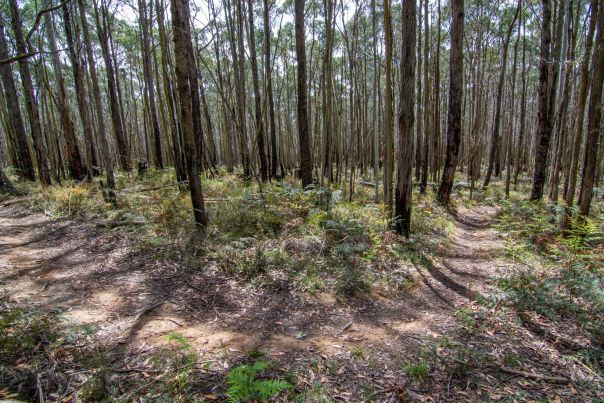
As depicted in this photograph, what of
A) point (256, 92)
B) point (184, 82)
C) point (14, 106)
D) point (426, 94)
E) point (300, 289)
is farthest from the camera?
point (256, 92)

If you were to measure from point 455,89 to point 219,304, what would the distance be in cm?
771

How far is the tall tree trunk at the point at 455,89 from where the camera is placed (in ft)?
24.3

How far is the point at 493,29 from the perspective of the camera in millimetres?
15539

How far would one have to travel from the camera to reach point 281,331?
10.3 ft

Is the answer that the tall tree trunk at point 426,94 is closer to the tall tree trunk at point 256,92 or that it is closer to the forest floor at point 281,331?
the tall tree trunk at point 256,92

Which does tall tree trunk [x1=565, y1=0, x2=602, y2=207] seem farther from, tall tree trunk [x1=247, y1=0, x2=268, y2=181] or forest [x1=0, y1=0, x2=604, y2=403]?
tall tree trunk [x1=247, y1=0, x2=268, y2=181]

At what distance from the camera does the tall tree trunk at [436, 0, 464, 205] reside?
24.3 ft

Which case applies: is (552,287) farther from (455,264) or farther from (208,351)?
(208,351)

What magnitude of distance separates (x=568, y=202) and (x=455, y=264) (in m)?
3.17

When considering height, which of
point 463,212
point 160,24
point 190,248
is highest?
point 160,24

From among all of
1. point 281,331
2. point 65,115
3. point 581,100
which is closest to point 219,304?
point 281,331

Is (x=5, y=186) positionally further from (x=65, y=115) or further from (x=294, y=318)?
(x=294, y=318)

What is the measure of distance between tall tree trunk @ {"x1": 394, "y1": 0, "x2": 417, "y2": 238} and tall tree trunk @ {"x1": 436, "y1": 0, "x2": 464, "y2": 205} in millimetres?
2940

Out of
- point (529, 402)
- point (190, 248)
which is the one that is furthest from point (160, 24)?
point (529, 402)
